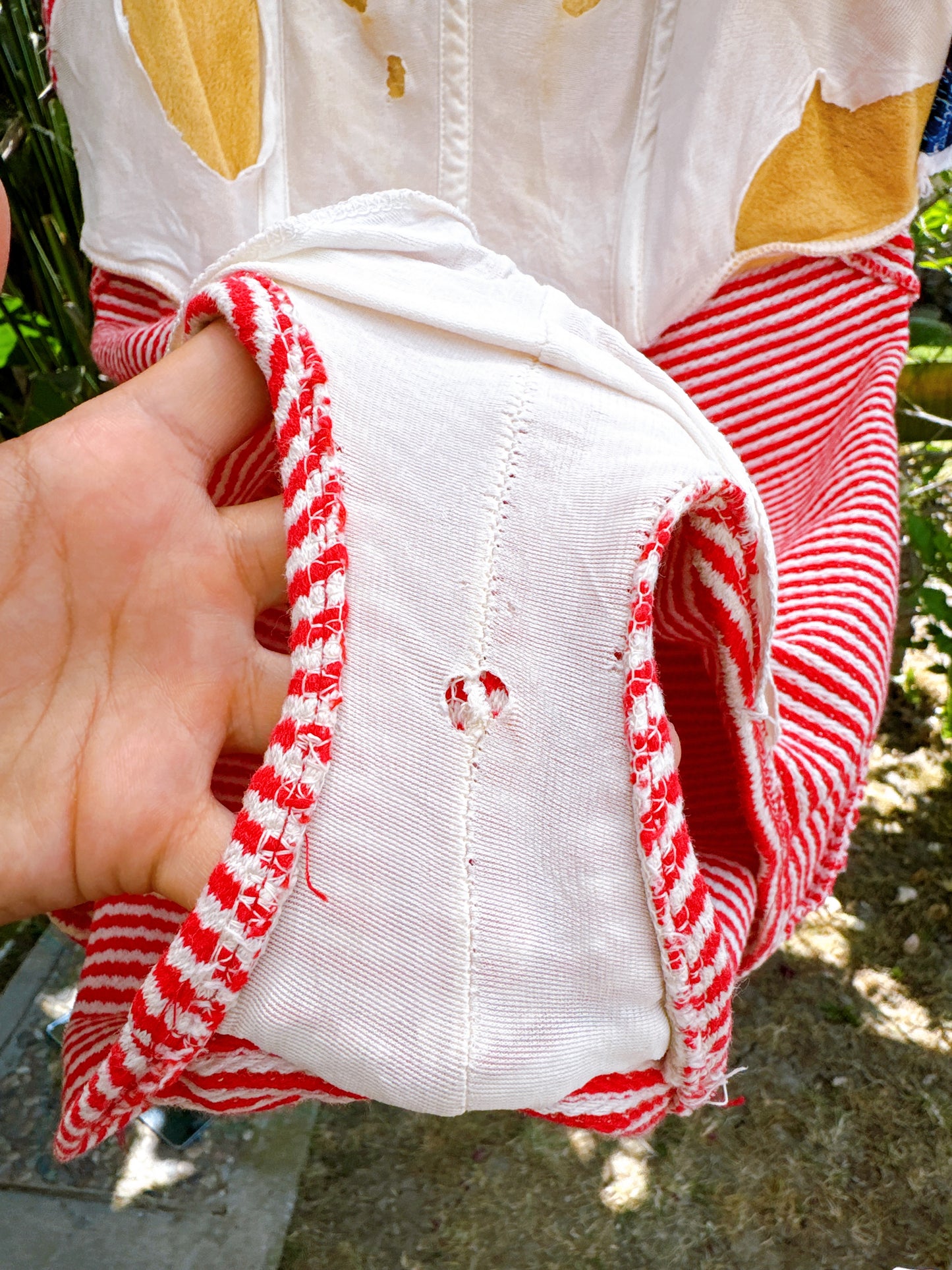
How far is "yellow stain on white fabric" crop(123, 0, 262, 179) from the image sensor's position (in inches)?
31.1

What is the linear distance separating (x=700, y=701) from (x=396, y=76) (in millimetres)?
581

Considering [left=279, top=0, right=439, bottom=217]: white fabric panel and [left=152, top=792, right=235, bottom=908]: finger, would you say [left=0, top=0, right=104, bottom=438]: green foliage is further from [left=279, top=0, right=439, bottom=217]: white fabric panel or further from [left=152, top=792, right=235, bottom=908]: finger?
[left=152, top=792, right=235, bottom=908]: finger

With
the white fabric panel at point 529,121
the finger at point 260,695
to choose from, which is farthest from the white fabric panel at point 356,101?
the finger at point 260,695

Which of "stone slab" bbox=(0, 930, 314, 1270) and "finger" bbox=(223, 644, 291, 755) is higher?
"finger" bbox=(223, 644, 291, 755)

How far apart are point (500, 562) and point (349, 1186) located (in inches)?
39.4

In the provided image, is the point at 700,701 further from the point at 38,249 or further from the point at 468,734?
the point at 38,249

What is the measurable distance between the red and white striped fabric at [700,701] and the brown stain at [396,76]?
0.29 m

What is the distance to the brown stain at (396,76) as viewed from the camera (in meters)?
0.87

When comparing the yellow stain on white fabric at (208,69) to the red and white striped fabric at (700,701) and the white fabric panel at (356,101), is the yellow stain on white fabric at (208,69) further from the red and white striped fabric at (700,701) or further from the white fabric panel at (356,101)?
the red and white striped fabric at (700,701)

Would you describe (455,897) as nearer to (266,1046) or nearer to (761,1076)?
(266,1046)

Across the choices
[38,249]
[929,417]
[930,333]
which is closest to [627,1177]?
[929,417]

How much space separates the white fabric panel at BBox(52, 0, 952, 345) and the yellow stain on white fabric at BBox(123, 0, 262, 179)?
11 millimetres

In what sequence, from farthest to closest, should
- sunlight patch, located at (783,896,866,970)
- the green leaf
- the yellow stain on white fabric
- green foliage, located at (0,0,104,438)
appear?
sunlight patch, located at (783,896,866,970) < the green leaf < green foliage, located at (0,0,104,438) < the yellow stain on white fabric

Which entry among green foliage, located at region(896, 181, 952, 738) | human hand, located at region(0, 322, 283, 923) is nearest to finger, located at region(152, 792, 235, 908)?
human hand, located at region(0, 322, 283, 923)
